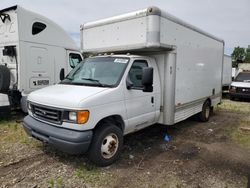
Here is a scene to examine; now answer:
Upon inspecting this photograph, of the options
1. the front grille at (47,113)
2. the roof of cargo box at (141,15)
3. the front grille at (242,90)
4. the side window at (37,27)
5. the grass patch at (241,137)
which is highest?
the side window at (37,27)

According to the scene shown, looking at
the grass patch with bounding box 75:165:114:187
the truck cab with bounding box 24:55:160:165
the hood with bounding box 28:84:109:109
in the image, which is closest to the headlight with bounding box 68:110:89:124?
the truck cab with bounding box 24:55:160:165

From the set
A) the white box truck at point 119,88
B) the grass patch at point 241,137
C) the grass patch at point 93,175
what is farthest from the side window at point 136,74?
the grass patch at point 241,137

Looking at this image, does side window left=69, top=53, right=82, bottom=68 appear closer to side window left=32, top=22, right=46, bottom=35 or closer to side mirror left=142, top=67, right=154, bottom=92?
side window left=32, top=22, right=46, bottom=35

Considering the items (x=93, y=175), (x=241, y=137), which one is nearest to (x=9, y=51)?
(x=93, y=175)

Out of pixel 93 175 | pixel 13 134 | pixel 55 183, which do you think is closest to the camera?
pixel 55 183

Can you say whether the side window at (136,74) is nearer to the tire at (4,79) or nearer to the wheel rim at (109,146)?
the wheel rim at (109,146)

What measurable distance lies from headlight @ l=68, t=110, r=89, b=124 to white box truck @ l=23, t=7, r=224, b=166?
0.01 meters

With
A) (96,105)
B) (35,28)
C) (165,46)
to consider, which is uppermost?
(35,28)

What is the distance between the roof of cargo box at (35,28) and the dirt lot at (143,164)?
3408mm

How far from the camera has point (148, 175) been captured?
13.5ft

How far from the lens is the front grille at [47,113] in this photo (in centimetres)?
404

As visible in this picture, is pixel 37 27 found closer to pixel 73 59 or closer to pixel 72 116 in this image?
pixel 73 59

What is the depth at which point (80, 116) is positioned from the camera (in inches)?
151

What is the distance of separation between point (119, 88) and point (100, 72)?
2.27 feet
